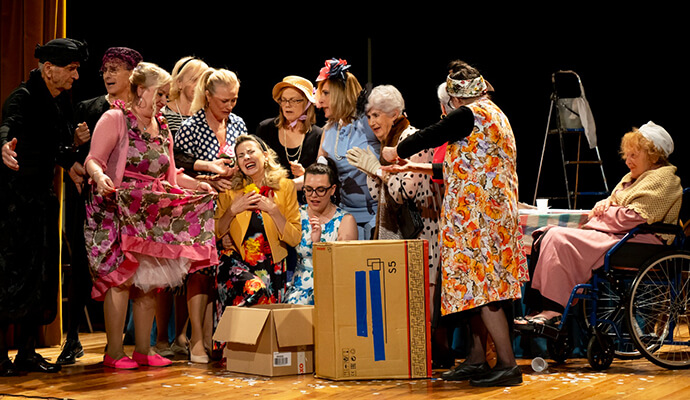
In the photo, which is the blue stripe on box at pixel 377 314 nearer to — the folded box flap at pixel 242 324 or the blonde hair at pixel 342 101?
the folded box flap at pixel 242 324

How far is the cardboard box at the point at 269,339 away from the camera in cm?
397

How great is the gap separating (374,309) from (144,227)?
1.24 meters

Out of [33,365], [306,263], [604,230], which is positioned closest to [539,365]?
[604,230]

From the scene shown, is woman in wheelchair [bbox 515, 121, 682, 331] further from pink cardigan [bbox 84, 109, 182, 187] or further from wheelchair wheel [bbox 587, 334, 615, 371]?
pink cardigan [bbox 84, 109, 182, 187]

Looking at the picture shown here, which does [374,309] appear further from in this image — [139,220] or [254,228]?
[139,220]

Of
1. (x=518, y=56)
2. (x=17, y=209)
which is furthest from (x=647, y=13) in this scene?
(x=17, y=209)

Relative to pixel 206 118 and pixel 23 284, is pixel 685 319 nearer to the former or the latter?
pixel 206 118

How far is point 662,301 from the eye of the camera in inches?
Answer: 165

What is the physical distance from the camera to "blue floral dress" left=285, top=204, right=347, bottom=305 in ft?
14.7

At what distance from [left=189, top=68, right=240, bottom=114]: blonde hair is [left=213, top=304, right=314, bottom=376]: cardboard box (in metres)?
1.34

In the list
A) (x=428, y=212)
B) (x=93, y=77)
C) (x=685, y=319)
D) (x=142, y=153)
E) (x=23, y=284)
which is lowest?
(x=685, y=319)

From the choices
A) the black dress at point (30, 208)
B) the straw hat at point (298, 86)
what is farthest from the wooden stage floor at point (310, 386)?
the straw hat at point (298, 86)

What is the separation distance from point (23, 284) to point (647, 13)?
4967 millimetres

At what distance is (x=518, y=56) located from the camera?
712 centimetres
